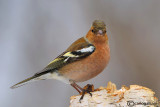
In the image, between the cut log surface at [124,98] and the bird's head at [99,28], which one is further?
the bird's head at [99,28]

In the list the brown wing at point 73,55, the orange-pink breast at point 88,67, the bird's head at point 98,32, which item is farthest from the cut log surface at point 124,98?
the bird's head at point 98,32

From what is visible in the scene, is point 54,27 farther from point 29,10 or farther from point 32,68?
point 32,68

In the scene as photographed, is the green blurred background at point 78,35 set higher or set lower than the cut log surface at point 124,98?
higher

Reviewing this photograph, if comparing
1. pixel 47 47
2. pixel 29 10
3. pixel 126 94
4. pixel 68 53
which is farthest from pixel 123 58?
pixel 126 94

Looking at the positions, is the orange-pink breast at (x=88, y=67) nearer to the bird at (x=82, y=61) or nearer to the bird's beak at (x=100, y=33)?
the bird at (x=82, y=61)

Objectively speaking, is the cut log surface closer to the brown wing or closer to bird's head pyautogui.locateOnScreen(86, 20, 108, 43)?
the brown wing

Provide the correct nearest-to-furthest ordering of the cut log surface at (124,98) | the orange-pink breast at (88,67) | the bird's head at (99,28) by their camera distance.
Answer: the cut log surface at (124,98) → the orange-pink breast at (88,67) → the bird's head at (99,28)
